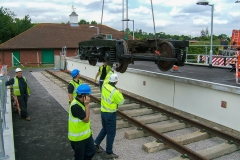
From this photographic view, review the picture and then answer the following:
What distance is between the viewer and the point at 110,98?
5523 mm

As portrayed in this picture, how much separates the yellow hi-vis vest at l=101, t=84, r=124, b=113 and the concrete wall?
323 centimetres

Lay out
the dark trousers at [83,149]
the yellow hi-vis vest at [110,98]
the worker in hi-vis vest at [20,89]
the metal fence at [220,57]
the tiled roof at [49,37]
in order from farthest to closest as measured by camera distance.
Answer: the tiled roof at [49,37], the metal fence at [220,57], the worker in hi-vis vest at [20,89], the yellow hi-vis vest at [110,98], the dark trousers at [83,149]

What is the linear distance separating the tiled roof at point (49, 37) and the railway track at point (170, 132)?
28.3m

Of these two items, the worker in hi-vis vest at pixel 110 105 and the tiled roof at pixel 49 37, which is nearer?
the worker in hi-vis vest at pixel 110 105

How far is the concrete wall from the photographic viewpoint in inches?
273

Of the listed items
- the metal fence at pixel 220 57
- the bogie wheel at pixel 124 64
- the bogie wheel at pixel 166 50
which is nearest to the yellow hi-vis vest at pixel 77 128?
the bogie wheel at pixel 124 64

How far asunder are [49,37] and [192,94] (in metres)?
35.1

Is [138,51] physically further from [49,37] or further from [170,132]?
[49,37]

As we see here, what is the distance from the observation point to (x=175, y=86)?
902cm

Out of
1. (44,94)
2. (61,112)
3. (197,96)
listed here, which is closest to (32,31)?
(44,94)

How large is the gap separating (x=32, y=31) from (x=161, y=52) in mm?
36263

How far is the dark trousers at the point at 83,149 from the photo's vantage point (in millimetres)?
4539

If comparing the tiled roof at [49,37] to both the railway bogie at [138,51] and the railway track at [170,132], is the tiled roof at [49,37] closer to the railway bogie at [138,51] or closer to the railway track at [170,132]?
the railway bogie at [138,51]

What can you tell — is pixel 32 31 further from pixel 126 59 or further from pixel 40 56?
pixel 126 59
